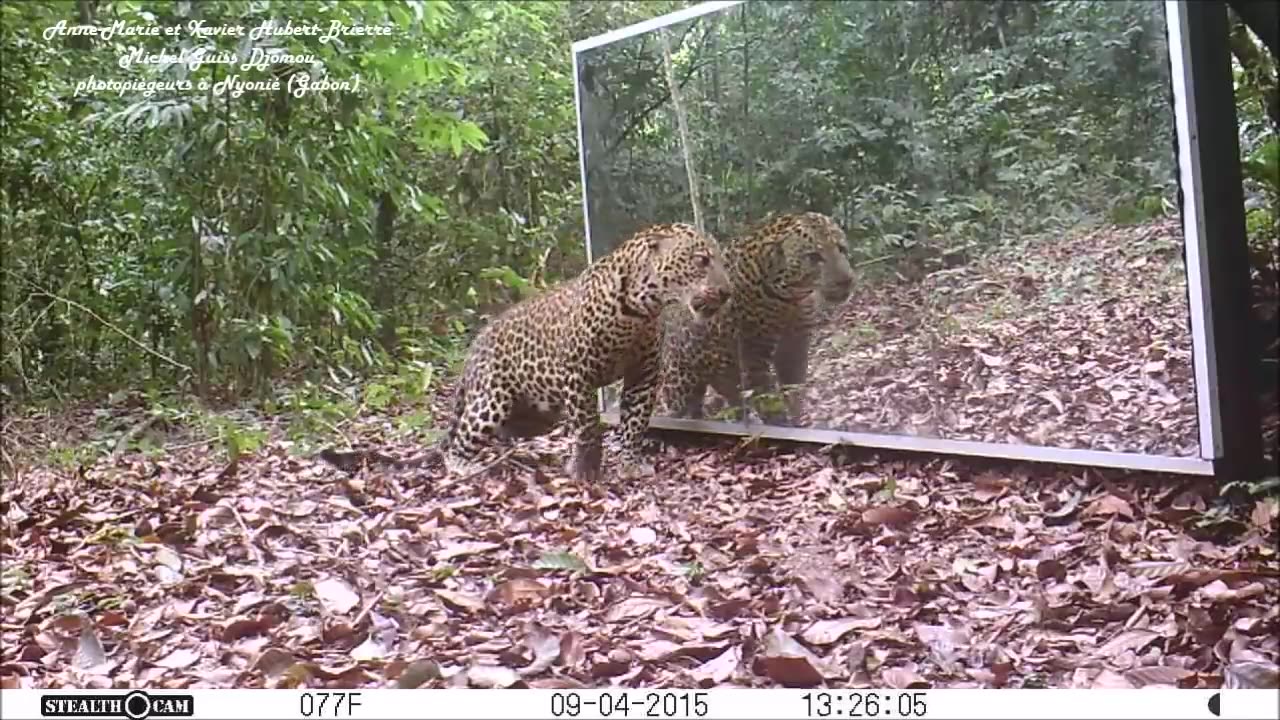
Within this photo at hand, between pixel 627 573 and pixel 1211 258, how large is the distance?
3.27ft

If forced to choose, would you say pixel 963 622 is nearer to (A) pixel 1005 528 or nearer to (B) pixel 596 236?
(A) pixel 1005 528

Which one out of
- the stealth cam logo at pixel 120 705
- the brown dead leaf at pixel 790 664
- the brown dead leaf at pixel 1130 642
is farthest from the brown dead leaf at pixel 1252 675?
the stealth cam logo at pixel 120 705

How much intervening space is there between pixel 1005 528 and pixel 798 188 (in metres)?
0.62

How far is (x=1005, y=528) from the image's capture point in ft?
6.37

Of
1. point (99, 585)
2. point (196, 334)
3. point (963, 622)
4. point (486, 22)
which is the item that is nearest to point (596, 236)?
point (486, 22)

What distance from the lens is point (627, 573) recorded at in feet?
6.51

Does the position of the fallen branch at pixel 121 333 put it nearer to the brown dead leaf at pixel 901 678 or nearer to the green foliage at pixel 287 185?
the green foliage at pixel 287 185

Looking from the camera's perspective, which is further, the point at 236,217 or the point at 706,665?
the point at 236,217

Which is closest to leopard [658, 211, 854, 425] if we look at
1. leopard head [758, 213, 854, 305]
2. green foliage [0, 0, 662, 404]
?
leopard head [758, 213, 854, 305]

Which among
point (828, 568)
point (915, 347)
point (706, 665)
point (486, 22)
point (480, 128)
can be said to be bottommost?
point (706, 665)

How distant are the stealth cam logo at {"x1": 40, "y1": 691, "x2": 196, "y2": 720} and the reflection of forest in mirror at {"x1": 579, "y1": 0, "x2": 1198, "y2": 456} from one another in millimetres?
988

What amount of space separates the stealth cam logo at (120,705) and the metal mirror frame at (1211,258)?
4.57 feet
